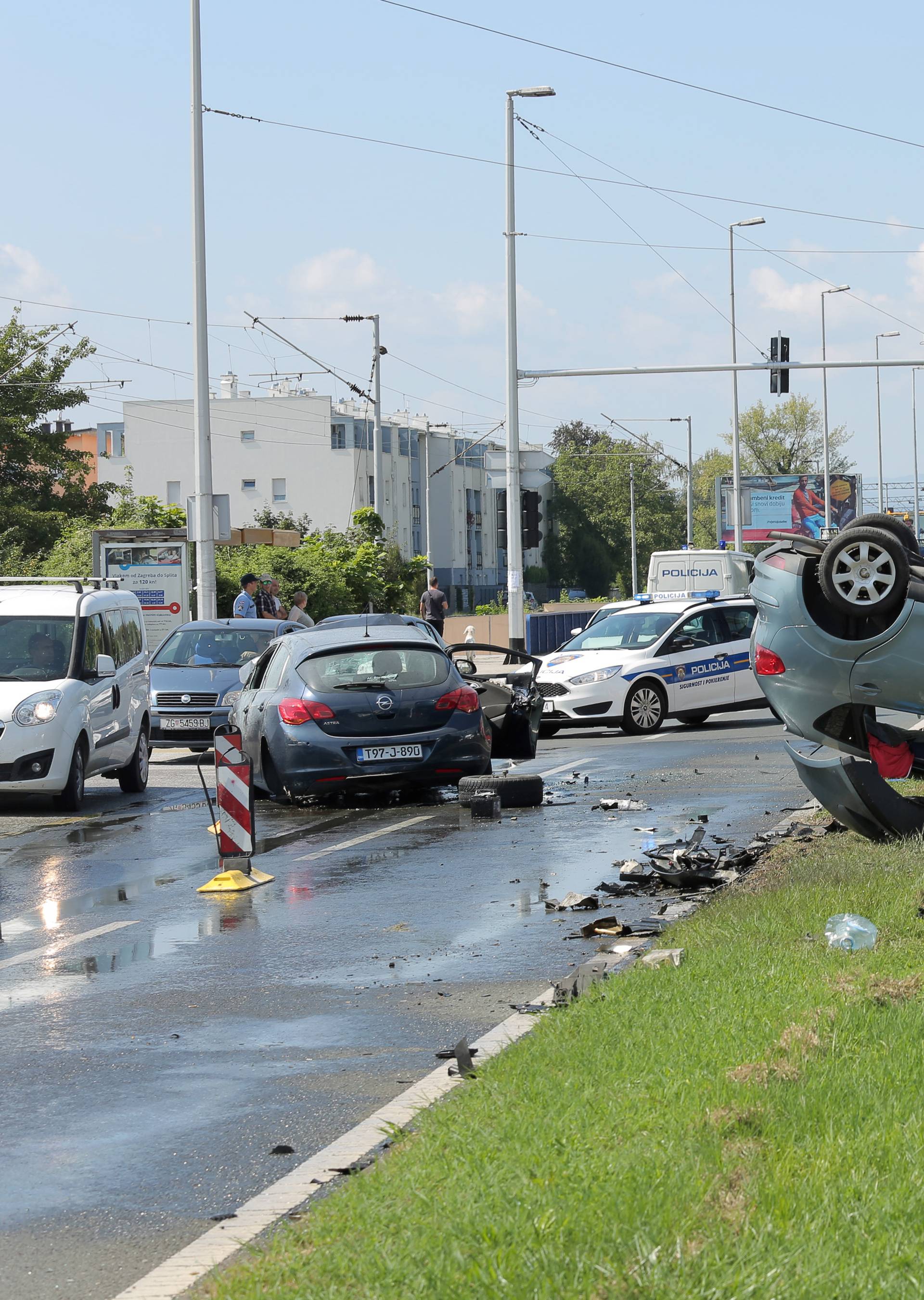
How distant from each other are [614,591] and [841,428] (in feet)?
64.1

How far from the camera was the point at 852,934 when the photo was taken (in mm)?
7258

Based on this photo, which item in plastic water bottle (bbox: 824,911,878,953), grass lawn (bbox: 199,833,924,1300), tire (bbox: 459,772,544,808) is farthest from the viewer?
tire (bbox: 459,772,544,808)

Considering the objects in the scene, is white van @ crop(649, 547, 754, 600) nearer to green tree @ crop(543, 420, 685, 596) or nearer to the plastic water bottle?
the plastic water bottle

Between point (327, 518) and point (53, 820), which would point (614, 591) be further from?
point (53, 820)

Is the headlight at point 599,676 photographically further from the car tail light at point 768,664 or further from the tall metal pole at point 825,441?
the tall metal pole at point 825,441

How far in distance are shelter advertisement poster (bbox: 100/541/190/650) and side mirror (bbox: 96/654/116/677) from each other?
13.2 metres

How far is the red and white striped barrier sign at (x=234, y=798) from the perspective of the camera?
11.1m

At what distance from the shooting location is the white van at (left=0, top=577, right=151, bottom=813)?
14.8 m

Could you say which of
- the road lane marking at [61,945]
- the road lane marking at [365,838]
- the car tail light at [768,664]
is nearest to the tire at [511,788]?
the road lane marking at [365,838]

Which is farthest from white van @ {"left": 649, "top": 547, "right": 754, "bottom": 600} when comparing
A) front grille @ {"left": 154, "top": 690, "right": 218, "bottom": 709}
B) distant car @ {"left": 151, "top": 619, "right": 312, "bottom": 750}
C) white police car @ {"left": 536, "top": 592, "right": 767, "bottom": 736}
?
front grille @ {"left": 154, "top": 690, "right": 218, "bottom": 709}

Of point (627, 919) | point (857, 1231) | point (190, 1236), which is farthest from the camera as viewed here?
point (627, 919)

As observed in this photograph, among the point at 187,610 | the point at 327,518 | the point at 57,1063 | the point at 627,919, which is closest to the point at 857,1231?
the point at 57,1063

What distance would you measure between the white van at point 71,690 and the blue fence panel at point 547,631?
2495cm

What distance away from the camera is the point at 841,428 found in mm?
119688
